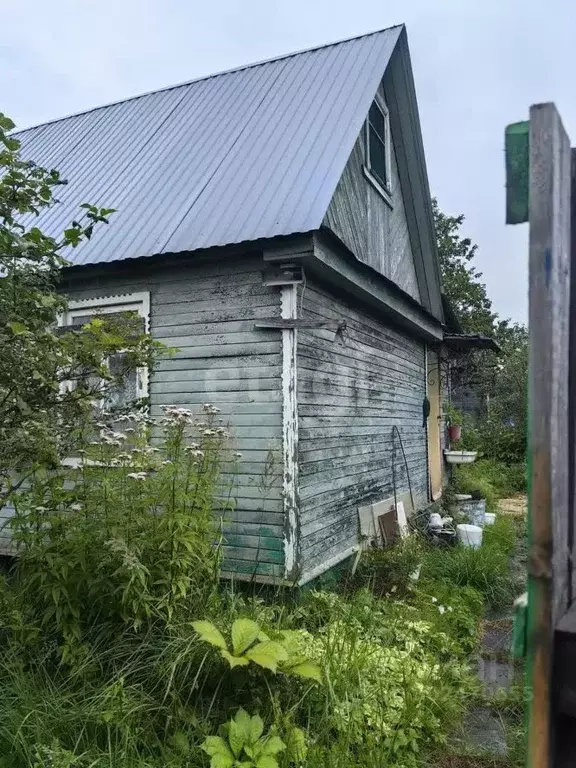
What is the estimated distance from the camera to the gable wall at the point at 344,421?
501 cm

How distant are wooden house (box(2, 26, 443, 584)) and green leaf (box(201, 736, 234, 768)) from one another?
1.67 metres

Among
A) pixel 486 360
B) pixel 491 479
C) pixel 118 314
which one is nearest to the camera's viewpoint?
pixel 118 314

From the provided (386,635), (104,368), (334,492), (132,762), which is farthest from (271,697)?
(334,492)

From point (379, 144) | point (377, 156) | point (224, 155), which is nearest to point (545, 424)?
point (224, 155)

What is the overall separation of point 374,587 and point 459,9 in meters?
13.1

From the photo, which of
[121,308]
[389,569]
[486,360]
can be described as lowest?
[389,569]

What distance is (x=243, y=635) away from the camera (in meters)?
2.90

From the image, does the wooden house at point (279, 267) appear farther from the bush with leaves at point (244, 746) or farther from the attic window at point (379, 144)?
the bush with leaves at point (244, 746)

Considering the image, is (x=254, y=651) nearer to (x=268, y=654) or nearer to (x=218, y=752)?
(x=268, y=654)

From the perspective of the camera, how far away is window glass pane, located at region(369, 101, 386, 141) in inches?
274

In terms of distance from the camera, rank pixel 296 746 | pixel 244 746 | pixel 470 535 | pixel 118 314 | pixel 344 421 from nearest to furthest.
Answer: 1. pixel 244 746
2. pixel 296 746
3. pixel 118 314
4. pixel 344 421
5. pixel 470 535

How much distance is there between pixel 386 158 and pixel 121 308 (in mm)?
4046

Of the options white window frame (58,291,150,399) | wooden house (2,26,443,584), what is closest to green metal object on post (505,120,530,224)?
wooden house (2,26,443,584)

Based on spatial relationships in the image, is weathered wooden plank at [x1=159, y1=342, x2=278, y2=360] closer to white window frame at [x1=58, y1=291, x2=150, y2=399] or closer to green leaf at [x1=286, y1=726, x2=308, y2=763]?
white window frame at [x1=58, y1=291, x2=150, y2=399]
